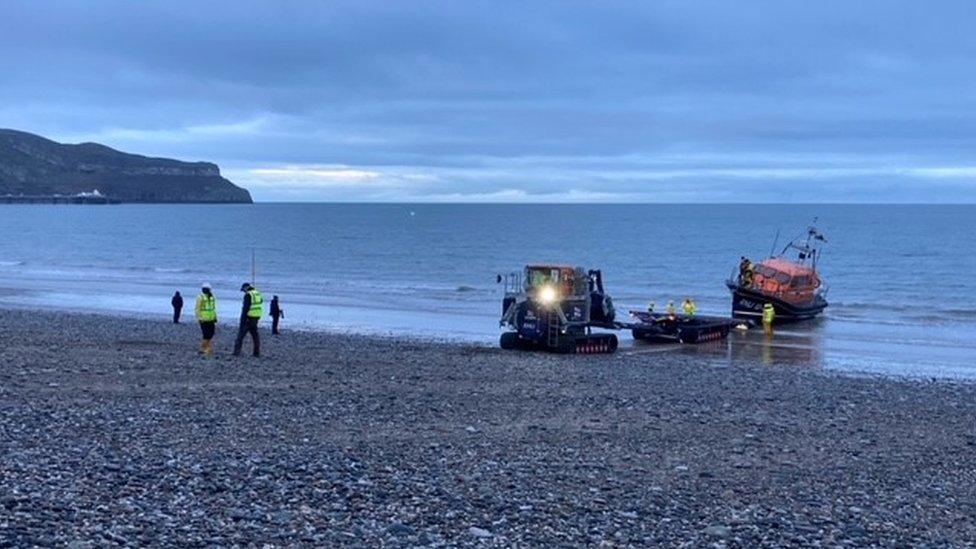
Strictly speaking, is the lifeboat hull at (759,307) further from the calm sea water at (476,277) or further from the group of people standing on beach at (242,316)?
the group of people standing on beach at (242,316)

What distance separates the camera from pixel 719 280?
71.9 metres

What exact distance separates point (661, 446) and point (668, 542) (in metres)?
4.86

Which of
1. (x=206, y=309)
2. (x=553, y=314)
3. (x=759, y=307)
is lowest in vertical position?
(x=759, y=307)

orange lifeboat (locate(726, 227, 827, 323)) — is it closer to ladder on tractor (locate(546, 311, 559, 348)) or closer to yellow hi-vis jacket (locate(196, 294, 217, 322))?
ladder on tractor (locate(546, 311, 559, 348))

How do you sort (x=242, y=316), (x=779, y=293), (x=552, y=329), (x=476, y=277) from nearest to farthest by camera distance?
(x=242, y=316) → (x=552, y=329) → (x=779, y=293) → (x=476, y=277)

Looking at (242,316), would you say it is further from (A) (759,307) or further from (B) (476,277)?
(B) (476,277)

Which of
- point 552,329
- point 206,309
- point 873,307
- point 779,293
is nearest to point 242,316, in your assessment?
point 206,309

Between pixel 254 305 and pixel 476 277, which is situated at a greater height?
pixel 254 305

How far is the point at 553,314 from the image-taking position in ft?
96.4

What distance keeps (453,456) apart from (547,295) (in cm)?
→ 1657

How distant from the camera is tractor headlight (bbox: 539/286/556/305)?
2981 cm

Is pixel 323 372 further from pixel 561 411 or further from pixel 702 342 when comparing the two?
pixel 702 342

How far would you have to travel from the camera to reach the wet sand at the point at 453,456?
10164 mm

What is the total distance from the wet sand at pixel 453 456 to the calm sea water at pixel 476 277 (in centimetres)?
1192
